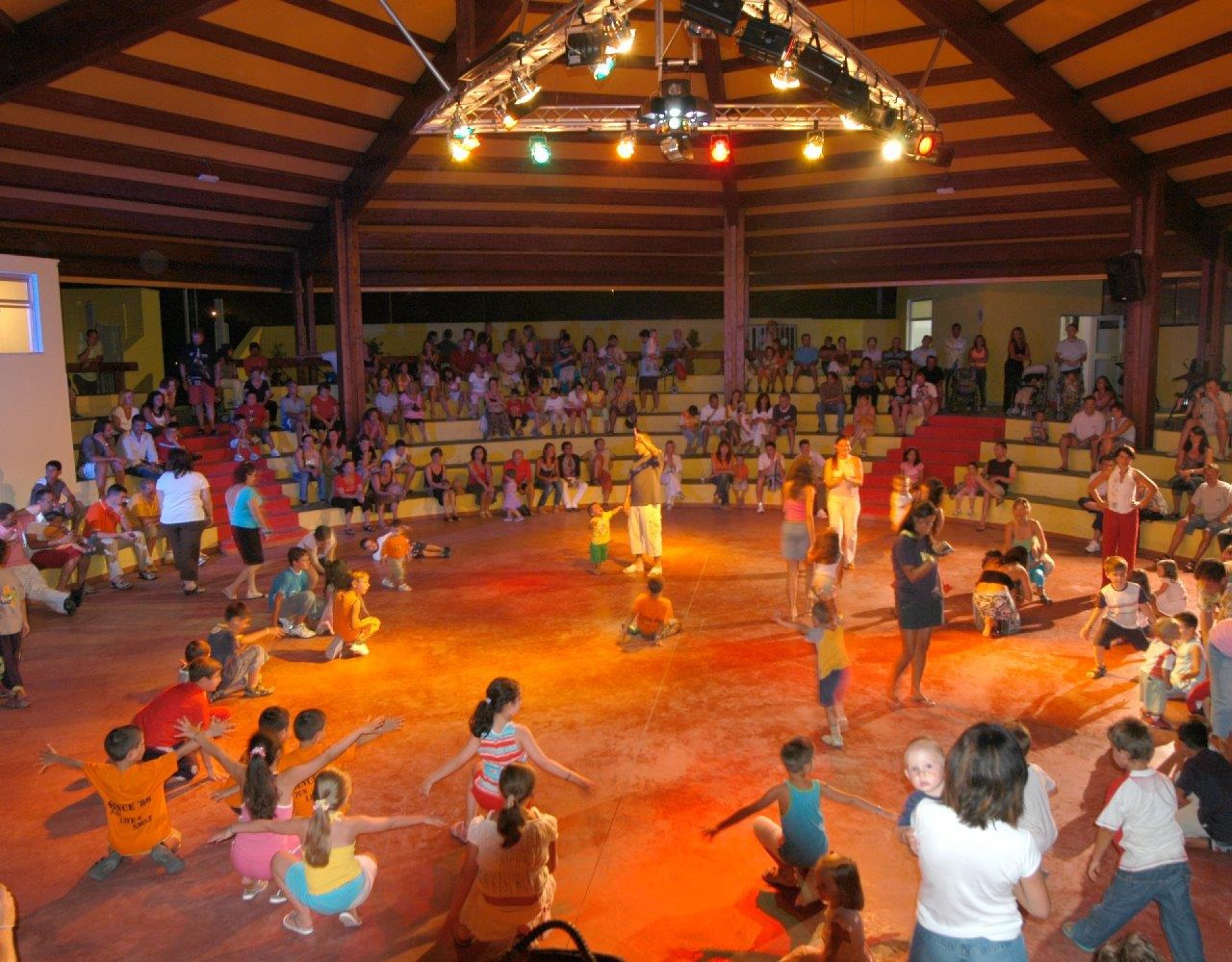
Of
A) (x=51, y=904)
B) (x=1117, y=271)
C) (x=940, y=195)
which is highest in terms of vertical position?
(x=940, y=195)

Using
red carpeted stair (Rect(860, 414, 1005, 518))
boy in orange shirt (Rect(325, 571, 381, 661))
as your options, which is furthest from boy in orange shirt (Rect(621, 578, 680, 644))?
red carpeted stair (Rect(860, 414, 1005, 518))

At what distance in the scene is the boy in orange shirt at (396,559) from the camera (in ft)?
34.4

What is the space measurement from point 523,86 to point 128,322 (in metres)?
12.0

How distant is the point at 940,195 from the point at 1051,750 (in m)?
10.5

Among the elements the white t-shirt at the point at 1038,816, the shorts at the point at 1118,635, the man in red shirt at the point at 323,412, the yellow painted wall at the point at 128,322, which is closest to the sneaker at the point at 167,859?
the white t-shirt at the point at 1038,816

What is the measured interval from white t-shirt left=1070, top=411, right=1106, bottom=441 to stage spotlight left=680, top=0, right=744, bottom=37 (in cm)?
832

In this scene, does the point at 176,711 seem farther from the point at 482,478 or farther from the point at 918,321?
the point at 918,321

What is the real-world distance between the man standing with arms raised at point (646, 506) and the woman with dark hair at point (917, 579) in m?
3.73

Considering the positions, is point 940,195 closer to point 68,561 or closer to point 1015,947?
point 68,561

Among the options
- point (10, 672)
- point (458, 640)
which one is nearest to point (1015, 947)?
point (458, 640)

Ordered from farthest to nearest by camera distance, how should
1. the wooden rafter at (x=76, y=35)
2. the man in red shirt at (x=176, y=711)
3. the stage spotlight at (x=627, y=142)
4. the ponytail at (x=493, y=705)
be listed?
1. the stage spotlight at (x=627, y=142)
2. the wooden rafter at (x=76, y=35)
3. the man in red shirt at (x=176, y=711)
4. the ponytail at (x=493, y=705)

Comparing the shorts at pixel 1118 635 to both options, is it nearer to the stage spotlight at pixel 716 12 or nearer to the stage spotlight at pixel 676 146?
the stage spotlight at pixel 716 12

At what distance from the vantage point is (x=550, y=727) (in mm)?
6602

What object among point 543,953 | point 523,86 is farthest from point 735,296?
point 543,953
